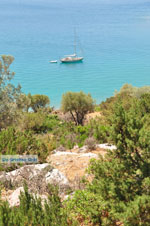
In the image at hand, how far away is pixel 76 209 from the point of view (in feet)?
15.7

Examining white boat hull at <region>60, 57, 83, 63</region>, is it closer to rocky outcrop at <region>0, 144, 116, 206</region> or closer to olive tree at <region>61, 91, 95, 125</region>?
olive tree at <region>61, 91, 95, 125</region>

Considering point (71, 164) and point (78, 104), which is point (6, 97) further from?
point (78, 104)

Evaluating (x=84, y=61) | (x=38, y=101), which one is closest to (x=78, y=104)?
(x=38, y=101)

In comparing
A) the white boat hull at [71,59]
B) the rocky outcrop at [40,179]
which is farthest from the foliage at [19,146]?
the white boat hull at [71,59]

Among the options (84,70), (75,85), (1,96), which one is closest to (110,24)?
(84,70)

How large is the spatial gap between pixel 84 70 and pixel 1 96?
60.6 meters

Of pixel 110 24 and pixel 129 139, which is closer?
pixel 129 139

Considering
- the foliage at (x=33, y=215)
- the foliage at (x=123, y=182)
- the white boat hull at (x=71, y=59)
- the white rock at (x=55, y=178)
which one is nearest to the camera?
the foliage at (x=123, y=182)

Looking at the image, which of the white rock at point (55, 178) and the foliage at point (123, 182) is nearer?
the foliage at point (123, 182)

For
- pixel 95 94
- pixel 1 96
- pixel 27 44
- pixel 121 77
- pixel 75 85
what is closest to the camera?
pixel 1 96

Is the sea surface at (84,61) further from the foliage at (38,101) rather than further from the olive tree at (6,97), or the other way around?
the olive tree at (6,97)

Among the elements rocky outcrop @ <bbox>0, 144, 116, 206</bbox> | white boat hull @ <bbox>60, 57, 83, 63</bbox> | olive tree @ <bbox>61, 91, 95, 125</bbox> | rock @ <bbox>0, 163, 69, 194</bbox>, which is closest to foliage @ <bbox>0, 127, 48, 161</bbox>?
rocky outcrop @ <bbox>0, 144, 116, 206</bbox>

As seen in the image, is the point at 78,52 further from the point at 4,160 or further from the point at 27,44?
the point at 4,160

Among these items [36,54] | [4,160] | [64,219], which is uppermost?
[36,54]
